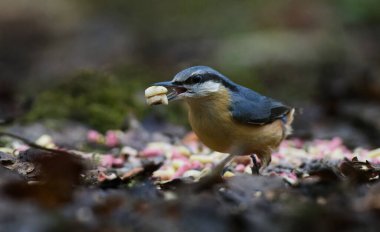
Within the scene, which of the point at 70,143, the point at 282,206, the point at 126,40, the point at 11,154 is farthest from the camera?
the point at 126,40

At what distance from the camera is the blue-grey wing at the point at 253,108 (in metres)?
5.50

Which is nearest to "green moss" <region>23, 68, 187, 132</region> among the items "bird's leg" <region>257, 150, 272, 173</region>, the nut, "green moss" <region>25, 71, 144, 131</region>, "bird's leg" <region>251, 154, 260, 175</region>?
"green moss" <region>25, 71, 144, 131</region>

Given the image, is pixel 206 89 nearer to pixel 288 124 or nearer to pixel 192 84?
pixel 192 84

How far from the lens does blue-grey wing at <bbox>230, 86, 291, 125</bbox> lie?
5.50 meters

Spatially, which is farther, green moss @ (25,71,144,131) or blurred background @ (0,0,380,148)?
blurred background @ (0,0,380,148)

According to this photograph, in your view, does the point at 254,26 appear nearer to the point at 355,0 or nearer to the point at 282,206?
the point at 355,0

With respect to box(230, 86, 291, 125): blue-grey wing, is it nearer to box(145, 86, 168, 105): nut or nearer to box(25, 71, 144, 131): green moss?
box(145, 86, 168, 105): nut

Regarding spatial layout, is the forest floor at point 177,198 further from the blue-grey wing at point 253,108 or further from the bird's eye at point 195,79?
the bird's eye at point 195,79

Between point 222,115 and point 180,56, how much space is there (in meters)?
7.99

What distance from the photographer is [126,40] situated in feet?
52.0

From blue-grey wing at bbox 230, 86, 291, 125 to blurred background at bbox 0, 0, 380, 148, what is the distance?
117cm

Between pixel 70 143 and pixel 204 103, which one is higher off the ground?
pixel 204 103

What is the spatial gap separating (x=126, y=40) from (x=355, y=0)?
491cm

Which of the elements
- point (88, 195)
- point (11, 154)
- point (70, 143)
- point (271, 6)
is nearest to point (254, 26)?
point (271, 6)
